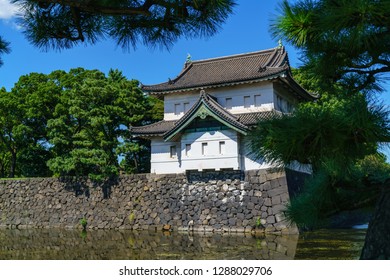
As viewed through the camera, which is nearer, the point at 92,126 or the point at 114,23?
the point at 114,23

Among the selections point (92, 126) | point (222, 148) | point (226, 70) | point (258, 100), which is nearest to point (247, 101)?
point (258, 100)

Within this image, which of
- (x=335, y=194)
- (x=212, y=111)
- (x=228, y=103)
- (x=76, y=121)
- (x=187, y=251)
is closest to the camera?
(x=335, y=194)

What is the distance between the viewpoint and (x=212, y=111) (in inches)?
376

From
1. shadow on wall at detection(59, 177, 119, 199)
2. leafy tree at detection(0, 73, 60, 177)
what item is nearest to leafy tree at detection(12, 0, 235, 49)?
shadow on wall at detection(59, 177, 119, 199)

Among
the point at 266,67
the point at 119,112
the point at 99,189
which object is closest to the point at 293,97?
the point at 266,67

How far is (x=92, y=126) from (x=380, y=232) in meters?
10.7

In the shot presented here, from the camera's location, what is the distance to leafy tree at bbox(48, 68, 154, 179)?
36.9 feet

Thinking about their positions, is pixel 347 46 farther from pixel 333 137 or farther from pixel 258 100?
pixel 258 100

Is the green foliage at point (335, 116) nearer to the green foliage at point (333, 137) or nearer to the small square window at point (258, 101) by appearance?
the green foliage at point (333, 137)

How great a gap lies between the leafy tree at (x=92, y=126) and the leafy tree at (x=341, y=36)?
961 centimetres

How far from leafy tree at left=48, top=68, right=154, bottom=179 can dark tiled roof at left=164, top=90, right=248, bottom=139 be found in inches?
82.7

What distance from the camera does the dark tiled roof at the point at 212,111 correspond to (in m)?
9.27

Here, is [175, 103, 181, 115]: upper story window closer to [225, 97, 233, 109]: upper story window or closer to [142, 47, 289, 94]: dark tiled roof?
[142, 47, 289, 94]: dark tiled roof

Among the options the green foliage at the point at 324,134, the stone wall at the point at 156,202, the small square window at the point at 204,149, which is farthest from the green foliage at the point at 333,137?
the small square window at the point at 204,149
